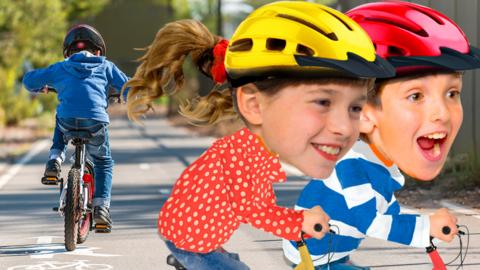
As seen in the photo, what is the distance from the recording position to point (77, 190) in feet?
33.9

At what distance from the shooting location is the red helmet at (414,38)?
543cm

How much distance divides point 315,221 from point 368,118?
635 millimetres

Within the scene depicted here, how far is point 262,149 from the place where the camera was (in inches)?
205

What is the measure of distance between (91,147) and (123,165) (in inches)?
608

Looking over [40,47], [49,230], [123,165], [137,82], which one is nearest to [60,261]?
[49,230]

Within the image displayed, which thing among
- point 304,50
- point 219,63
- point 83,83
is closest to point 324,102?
point 304,50

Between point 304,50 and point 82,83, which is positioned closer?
point 304,50

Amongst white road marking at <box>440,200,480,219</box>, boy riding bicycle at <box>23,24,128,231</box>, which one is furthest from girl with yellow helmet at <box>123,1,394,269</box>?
white road marking at <box>440,200,480,219</box>

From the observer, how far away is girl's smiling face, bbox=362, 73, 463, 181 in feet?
17.7

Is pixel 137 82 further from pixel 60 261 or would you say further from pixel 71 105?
pixel 60 261

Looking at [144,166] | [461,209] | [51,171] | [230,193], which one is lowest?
[144,166]

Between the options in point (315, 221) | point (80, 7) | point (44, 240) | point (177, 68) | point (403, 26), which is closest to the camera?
point (315, 221)

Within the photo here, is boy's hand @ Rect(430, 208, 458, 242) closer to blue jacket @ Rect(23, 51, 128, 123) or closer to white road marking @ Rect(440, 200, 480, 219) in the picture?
blue jacket @ Rect(23, 51, 128, 123)

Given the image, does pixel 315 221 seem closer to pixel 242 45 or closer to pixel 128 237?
pixel 242 45
